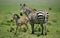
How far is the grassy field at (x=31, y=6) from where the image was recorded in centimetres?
221

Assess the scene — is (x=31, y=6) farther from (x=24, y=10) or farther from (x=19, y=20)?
(x=19, y=20)

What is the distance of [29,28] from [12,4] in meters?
0.44

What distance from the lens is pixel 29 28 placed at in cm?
226

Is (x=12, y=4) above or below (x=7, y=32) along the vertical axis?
above

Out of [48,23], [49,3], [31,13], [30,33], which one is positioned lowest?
[30,33]

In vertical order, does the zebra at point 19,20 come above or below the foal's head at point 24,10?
below

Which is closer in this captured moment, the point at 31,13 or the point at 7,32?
the point at 7,32

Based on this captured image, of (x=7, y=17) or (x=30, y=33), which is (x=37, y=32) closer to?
(x=30, y=33)

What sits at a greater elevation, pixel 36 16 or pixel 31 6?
pixel 31 6

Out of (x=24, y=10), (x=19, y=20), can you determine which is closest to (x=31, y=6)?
(x=24, y=10)

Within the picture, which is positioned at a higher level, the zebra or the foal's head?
the foal's head

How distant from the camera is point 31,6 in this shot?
230cm

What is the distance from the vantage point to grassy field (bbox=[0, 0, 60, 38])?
2205 mm

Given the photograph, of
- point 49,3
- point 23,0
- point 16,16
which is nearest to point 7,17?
point 16,16
